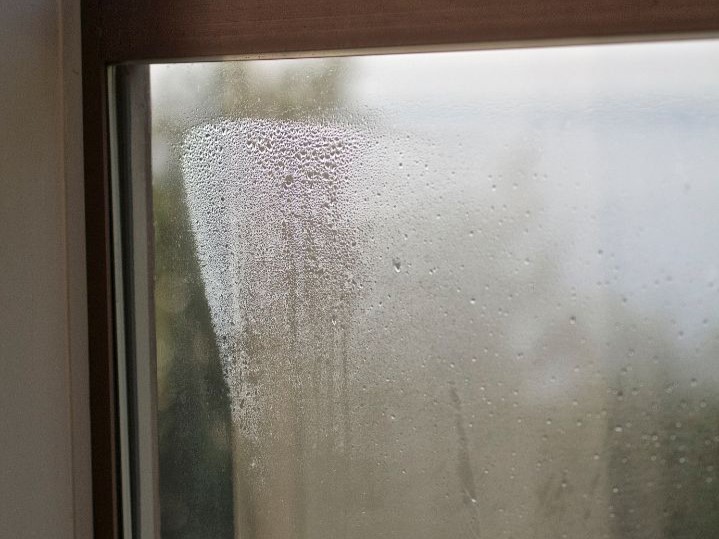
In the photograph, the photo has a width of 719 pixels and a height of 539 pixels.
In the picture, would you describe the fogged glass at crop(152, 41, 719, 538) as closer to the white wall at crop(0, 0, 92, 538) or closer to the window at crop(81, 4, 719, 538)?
the window at crop(81, 4, 719, 538)

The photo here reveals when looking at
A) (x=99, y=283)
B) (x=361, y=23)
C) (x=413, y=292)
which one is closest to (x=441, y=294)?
(x=413, y=292)

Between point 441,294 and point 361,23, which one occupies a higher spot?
point 361,23

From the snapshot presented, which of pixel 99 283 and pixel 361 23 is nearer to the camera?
pixel 361 23

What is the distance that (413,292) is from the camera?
2.83 feet

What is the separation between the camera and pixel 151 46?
0.92 meters

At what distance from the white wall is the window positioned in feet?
0.12

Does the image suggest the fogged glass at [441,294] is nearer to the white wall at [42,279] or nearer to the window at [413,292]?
the window at [413,292]

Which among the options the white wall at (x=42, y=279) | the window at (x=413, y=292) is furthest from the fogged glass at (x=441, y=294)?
the white wall at (x=42, y=279)

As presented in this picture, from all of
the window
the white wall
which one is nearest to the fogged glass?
the window

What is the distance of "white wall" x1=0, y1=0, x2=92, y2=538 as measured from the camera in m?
0.87

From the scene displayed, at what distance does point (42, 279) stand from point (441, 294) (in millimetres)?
482

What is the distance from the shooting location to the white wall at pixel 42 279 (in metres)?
0.87

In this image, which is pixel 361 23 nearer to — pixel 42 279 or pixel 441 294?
pixel 441 294

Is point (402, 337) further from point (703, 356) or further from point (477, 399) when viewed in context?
point (703, 356)
